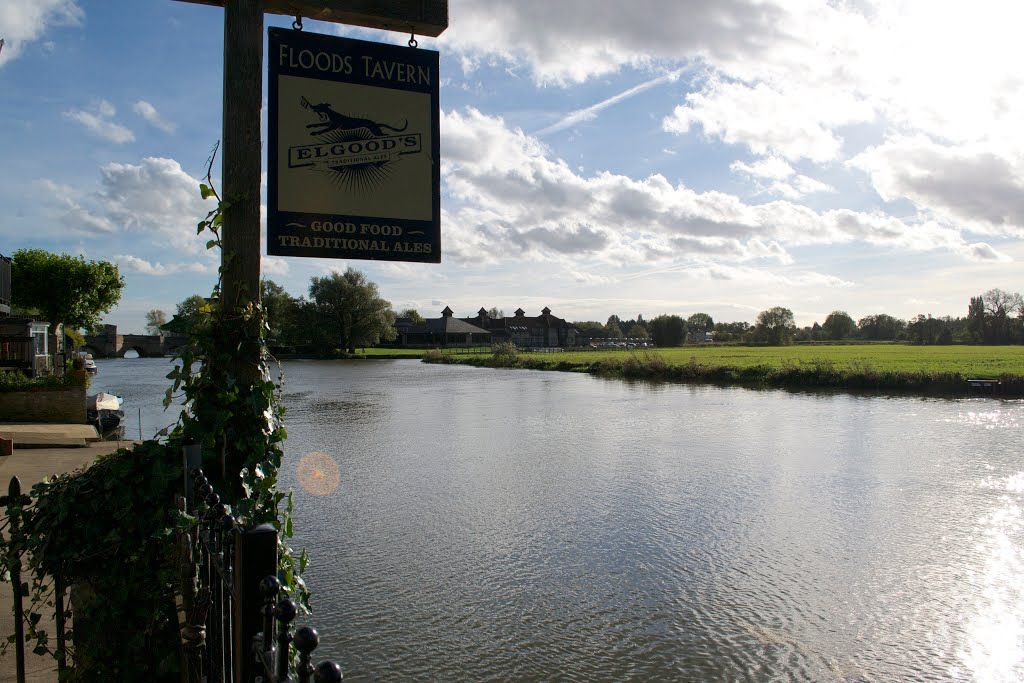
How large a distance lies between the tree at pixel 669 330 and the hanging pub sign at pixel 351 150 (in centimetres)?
9469

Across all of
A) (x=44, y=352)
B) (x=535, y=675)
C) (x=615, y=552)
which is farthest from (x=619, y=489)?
(x=44, y=352)

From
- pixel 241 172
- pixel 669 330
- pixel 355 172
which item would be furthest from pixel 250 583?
pixel 669 330

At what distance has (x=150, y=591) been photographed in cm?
306

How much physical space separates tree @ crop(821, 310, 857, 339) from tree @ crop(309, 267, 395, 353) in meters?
86.6

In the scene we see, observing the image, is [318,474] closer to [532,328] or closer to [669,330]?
[669,330]

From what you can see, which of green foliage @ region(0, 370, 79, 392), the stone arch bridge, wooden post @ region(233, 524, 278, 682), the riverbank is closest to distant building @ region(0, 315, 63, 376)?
green foliage @ region(0, 370, 79, 392)

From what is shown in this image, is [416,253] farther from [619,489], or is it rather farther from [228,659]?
[619,489]

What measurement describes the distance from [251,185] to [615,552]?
21.3ft

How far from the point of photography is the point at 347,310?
8200cm

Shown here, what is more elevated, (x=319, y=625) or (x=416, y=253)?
(x=416, y=253)

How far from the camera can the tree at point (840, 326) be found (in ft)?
421

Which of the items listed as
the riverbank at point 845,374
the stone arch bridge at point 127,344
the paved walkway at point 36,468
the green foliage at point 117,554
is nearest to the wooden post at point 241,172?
the green foliage at point 117,554

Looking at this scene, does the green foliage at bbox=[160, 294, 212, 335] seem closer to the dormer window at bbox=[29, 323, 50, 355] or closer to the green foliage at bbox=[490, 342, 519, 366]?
the dormer window at bbox=[29, 323, 50, 355]

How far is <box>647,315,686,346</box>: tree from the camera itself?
95.9 m
